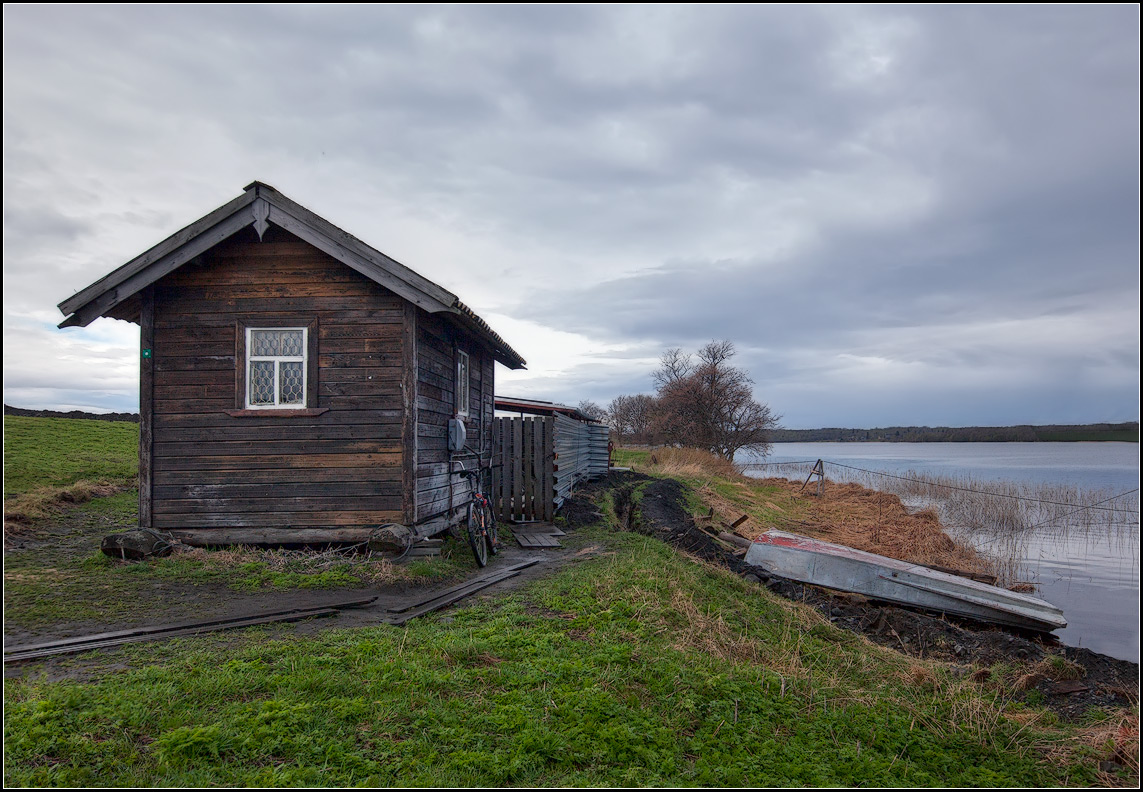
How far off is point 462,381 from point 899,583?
8.39 metres

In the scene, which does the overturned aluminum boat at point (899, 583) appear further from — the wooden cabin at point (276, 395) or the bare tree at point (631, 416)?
the bare tree at point (631, 416)

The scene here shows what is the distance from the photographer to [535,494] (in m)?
14.1

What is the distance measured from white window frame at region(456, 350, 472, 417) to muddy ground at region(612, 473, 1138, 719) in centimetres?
458

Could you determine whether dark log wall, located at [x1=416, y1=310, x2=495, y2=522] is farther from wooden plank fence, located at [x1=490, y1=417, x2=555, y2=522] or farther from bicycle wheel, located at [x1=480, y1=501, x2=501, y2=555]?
bicycle wheel, located at [x1=480, y1=501, x2=501, y2=555]

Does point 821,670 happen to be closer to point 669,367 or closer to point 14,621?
point 14,621

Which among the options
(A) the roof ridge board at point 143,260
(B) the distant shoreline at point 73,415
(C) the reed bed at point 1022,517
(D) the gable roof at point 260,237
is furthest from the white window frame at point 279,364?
(B) the distant shoreline at point 73,415

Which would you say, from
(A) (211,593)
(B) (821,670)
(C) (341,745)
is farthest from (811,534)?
(C) (341,745)

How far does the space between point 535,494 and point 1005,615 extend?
334 inches

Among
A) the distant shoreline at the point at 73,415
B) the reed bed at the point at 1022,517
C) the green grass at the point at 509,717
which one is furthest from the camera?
the distant shoreline at the point at 73,415

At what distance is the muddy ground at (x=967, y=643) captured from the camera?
666cm

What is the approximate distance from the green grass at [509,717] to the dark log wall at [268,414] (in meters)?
3.61

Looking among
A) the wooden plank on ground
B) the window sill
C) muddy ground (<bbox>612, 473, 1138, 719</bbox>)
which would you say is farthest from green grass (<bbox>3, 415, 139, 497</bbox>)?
muddy ground (<bbox>612, 473, 1138, 719</bbox>)

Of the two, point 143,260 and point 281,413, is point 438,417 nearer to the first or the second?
point 281,413

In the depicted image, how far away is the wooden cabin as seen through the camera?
938cm
